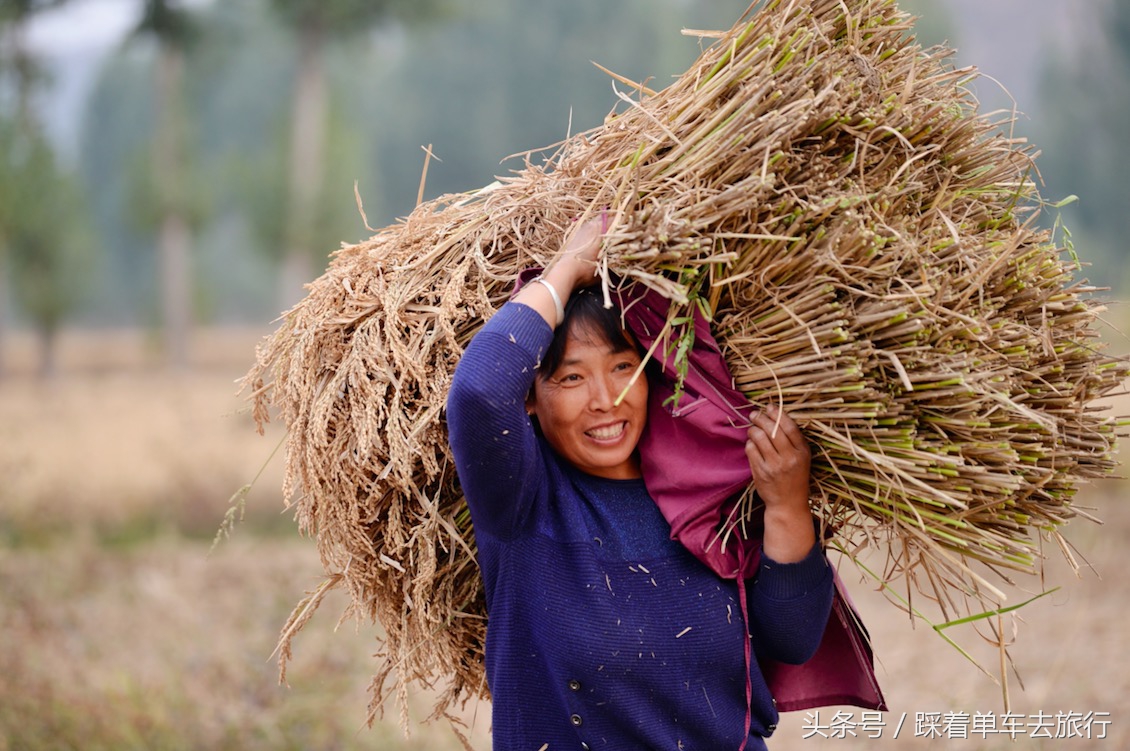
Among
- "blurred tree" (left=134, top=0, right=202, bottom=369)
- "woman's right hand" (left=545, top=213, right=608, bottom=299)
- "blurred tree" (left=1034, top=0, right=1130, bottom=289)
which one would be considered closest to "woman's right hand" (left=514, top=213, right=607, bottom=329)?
"woman's right hand" (left=545, top=213, right=608, bottom=299)

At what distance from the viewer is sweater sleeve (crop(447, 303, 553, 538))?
174 cm

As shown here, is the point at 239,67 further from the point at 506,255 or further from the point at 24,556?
the point at 506,255

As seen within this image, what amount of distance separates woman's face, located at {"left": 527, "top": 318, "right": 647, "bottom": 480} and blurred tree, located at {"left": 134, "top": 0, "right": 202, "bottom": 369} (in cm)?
1653

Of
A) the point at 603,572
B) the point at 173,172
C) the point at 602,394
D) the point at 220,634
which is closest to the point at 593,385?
the point at 602,394

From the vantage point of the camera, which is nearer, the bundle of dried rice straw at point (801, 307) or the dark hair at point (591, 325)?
the bundle of dried rice straw at point (801, 307)

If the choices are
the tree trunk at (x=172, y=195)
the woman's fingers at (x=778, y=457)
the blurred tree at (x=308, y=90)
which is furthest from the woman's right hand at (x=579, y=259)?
the tree trunk at (x=172, y=195)

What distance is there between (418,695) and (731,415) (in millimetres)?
3821

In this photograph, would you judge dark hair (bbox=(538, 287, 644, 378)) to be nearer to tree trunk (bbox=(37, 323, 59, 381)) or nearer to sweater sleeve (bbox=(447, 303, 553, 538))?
sweater sleeve (bbox=(447, 303, 553, 538))

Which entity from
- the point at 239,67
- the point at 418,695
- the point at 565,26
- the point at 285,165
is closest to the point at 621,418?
the point at 418,695

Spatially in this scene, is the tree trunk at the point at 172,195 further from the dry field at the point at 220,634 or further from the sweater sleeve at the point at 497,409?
the sweater sleeve at the point at 497,409

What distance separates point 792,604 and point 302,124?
1537 centimetres

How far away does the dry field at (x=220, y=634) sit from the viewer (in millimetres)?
4383

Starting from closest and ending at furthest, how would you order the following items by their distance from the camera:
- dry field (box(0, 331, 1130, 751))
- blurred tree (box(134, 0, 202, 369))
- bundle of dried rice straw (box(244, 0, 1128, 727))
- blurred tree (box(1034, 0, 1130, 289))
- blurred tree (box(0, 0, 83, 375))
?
bundle of dried rice straw (box(244, 0, 1128, 727)) < dry field (box(0, 331, 1130, 751)) < blurred tree (box(0, 0, 83, 375)) < blurred tree (box(134, 0, 202, 369)) < blurred tree (box(1034, 0, 1130, 289))

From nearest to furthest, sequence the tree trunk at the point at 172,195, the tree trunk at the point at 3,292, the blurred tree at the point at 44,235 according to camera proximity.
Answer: the blurred tree at the point at 44,235, the tree trunk at the point at 3,292, the tree trunk at the point at 172,195
